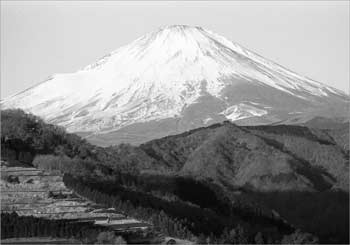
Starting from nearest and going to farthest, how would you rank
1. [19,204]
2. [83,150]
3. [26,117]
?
[19,204]
[26,117]
[83,150]

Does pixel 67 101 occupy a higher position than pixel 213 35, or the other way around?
pixel 213 35

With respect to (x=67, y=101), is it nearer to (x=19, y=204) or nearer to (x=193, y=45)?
(x=193, y=45)

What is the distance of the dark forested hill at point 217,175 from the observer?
17.6m

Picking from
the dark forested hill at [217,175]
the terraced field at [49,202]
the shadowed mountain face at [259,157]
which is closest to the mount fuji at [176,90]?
the shadowed mountain face at [259,157]

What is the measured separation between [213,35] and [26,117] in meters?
137

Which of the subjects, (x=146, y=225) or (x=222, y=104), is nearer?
(x=146, y=225)

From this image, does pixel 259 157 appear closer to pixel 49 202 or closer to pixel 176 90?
pixel 49 202

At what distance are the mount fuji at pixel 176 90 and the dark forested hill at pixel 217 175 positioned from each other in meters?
69.9

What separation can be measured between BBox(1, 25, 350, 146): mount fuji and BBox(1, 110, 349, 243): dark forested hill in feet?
229

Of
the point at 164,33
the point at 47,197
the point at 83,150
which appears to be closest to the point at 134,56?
the point at 164,33

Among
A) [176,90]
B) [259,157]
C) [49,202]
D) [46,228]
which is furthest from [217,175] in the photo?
[176,90]

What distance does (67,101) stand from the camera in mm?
152250

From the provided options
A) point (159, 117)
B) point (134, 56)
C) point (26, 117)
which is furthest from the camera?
point (134, 56)

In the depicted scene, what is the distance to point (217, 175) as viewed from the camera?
51.9m
